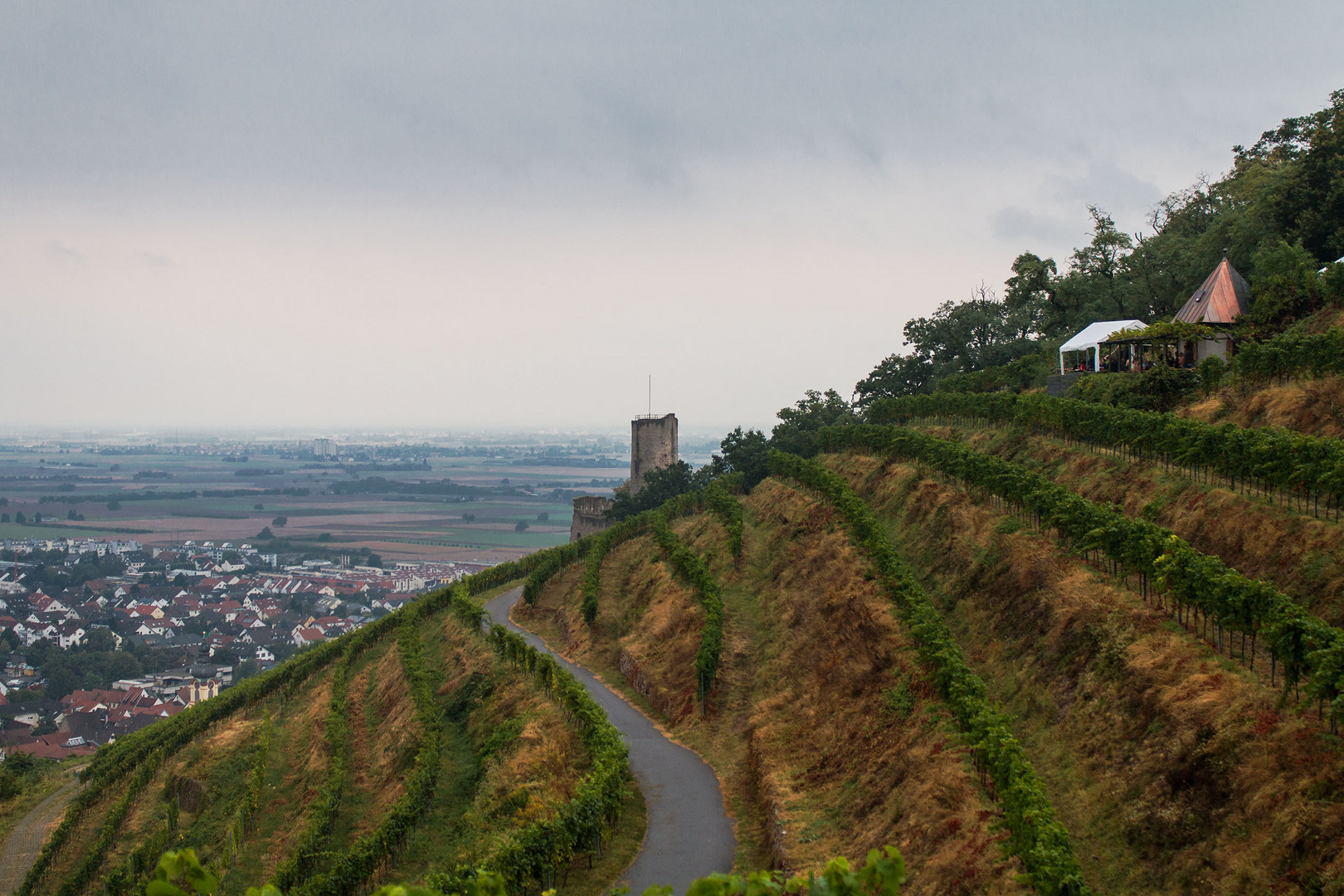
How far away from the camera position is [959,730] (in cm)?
1875

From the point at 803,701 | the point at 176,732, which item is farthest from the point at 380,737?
the point at 176,732

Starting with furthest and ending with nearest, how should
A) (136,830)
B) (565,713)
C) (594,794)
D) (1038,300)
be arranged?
(1038,300)
(136,830)
(565,713)
(594,794)

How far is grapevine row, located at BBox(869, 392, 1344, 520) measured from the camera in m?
19.6

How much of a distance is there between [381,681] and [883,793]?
90.2 ft

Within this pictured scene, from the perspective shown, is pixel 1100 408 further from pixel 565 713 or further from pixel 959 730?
pixel 565 713

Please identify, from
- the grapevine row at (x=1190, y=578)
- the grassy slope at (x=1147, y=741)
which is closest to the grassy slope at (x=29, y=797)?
the grassy slope at (x=1147, y=741)

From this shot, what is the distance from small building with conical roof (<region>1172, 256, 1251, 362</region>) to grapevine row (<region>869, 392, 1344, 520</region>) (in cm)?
674

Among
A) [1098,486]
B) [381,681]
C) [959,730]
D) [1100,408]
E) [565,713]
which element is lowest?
[381,681]

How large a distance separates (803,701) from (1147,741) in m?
11.3

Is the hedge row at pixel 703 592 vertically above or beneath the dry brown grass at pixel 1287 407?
beneath

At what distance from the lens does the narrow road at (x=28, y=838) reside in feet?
130

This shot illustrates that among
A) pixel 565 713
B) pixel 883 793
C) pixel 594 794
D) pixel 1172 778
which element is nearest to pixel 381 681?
pixel 565 713

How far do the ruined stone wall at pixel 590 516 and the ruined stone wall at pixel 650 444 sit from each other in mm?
2840

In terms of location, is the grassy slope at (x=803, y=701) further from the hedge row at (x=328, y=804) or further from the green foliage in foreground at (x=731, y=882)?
the hedge row at (x=328, y=804)
